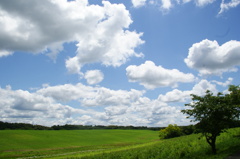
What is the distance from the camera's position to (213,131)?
22469 millimetres

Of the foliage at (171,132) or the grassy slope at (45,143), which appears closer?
the grassy slope at (45,143)

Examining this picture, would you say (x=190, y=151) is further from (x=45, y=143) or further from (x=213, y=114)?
(x=45, y=143)

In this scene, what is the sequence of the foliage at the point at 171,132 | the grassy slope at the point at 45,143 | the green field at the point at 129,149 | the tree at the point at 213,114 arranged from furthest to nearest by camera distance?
the foliage at the point at 171,132 < the grassy slope at the point at 45,143 < the green field at the point at 129,149 < the tree at the point at 213,114

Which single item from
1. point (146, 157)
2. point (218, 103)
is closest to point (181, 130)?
point (146, 157)

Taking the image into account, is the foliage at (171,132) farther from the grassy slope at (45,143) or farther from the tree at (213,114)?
the tree at (213,114)

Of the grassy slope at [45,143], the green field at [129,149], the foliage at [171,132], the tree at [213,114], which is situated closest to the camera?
the tree at [213,114]

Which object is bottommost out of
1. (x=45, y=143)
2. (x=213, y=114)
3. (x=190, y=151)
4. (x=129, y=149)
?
(x=45, y=143)

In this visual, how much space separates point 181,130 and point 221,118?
70.8 metres

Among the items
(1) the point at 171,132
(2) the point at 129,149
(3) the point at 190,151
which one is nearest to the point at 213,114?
(3) the point at 190,151

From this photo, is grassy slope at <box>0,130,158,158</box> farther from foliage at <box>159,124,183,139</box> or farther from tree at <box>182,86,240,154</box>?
tree at <box>182,86,240,154</box>

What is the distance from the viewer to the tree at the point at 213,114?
73.5 feet

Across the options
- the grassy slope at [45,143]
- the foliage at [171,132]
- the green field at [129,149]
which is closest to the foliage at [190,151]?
the green field at [129,149]

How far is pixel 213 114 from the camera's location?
76.1ft

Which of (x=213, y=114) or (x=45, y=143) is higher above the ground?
(x=213, y=114)
